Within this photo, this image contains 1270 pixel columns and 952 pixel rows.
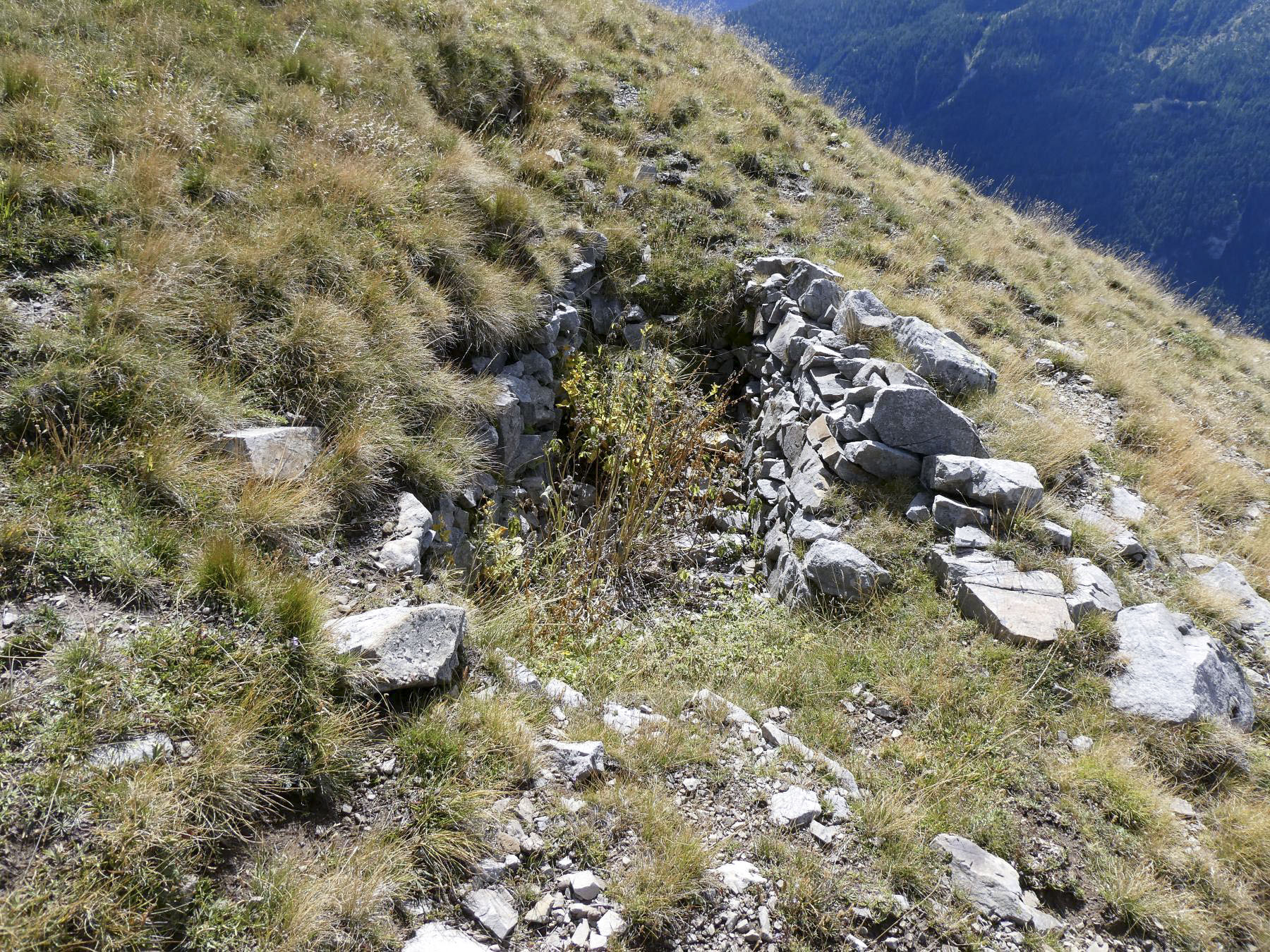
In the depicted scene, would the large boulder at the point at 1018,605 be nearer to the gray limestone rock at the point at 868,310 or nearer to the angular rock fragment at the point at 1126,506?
the angular rock fragment at the point at 1126,506

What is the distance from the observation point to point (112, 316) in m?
4.25

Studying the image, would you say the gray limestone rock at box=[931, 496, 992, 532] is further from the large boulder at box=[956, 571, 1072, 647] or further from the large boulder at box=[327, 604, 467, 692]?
the large boulder at box=[327, 604, 467, 692]

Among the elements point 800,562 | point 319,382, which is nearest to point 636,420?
point 800,562

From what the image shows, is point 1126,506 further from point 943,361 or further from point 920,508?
point 920,508

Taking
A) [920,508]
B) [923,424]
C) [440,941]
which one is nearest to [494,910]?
[440,941]

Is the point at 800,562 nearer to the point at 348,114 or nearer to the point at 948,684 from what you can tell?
the point at 948,684

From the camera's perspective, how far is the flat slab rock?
317 cm

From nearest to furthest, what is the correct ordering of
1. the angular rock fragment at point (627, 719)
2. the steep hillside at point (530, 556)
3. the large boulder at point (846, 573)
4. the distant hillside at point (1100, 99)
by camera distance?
the steep hillside at point (530, 556) < the angular rock fragment at point (627, 719) < the large boulder at point (846, 573) < the distant hillside at point (1100, 99)

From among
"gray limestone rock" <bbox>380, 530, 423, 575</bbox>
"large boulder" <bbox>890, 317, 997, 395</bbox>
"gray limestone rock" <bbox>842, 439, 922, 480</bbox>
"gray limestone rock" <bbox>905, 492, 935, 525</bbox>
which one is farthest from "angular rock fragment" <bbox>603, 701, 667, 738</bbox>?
"large boulder" <bbox>890, 317, 997, 395</bbox>

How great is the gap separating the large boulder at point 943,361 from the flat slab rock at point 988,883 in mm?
4572

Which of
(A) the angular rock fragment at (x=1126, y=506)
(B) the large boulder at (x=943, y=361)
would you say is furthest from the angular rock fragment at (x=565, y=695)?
(A) the angular rock fragment at (x=1126, y=506)

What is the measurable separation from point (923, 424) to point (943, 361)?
52.6 inches

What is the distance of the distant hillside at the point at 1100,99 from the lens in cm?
12244

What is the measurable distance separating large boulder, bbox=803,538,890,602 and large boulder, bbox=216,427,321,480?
3.79m
